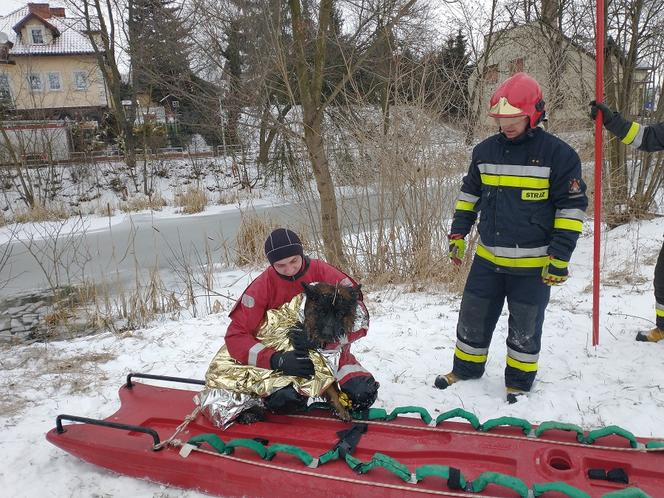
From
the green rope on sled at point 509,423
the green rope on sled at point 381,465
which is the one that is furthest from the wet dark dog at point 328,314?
the green rope on sled at point 509,423

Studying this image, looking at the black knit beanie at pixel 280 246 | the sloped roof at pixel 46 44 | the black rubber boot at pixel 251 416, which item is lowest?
the black rubber boot at pixel 251 416

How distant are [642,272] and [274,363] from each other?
470cm

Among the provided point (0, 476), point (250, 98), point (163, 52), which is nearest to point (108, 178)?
point (163, 52)

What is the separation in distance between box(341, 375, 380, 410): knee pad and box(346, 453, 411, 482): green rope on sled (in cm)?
48

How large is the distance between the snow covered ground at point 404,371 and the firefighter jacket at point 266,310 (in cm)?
55

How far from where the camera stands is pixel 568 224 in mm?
2693

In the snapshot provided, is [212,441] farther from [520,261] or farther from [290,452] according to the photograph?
[520,261]

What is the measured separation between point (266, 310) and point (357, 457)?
0.98m

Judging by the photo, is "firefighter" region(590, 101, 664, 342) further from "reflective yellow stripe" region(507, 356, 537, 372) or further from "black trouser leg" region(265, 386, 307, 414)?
"black trouser leg" region(265, 386, 307, 414)

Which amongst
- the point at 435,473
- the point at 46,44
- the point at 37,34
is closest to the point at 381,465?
the point at 435,473

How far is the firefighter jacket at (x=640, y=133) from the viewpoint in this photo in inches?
119

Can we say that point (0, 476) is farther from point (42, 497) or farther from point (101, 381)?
point (101, 381)

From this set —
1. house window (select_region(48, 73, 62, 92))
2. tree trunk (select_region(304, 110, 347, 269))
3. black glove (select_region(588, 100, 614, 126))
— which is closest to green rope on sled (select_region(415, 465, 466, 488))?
black glove (select_region(588, 100, 614, 126))

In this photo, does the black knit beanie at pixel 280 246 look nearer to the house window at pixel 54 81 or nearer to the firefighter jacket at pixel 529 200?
the firefighter jacket at pixel 529 200
